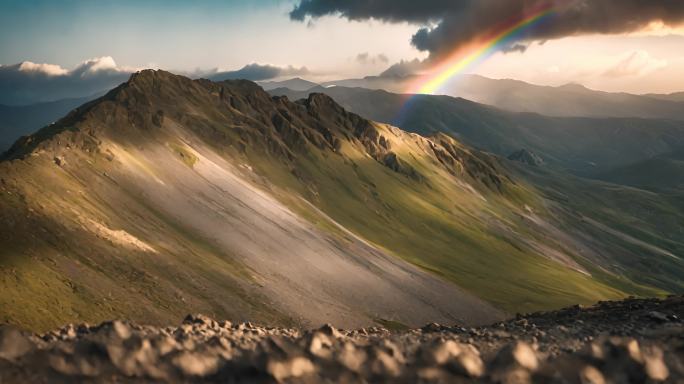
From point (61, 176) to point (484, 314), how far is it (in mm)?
95158

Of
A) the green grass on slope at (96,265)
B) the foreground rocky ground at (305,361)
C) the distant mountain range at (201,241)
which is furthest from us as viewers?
the distant mountain range at (201,241)

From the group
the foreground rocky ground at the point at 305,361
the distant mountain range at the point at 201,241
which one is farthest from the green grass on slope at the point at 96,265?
the foreground rocky ground at the point at 305,361

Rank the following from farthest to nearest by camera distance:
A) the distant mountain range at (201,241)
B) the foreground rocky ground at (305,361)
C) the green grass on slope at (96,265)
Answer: the distant mountain range at (201,241)
the green grass on slope at (96,265)
the foreground rocky ground at (305,361)

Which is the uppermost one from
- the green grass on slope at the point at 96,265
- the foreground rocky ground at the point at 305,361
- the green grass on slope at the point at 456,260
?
the foreground rocky ground at the point at 305,361

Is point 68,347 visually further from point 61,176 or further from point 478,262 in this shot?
point 478,262

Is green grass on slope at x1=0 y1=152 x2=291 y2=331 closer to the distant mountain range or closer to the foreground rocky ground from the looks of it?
the distant mountain range

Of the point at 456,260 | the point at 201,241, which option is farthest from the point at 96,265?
the point at 456,260

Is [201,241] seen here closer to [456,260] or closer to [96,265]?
[96,265]

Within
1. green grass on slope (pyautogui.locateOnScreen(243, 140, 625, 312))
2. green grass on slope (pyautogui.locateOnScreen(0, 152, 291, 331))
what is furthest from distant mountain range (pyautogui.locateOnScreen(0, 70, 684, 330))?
green grass on slope (pyautogui.locateOnScreen(243, 140, 625, 312))

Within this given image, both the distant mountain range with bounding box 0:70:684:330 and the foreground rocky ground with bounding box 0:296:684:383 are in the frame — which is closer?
the foreground rocky ground with bounding box 0:296:684:383

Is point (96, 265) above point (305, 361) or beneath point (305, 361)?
beneath

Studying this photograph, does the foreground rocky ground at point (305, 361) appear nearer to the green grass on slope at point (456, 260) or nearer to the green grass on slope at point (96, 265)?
the green grass on slope at point (96, 265)

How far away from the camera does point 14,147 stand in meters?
116

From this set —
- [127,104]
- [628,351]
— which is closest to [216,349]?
[628,351]
